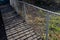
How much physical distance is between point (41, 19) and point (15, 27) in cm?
125

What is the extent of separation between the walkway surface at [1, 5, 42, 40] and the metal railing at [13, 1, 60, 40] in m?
0.24

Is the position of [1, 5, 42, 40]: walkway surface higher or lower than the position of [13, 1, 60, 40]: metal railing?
lower

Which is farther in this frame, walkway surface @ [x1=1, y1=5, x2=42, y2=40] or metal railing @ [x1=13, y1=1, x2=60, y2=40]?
walkway surface @ [x1=1, y1=5, x2=42, y2=40]

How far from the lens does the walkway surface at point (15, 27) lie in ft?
19.7

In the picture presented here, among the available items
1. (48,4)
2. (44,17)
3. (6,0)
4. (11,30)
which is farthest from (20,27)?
(48,4)

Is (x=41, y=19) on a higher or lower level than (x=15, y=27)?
higher

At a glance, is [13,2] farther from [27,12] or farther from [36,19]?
[36,19]

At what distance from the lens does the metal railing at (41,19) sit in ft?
17.7

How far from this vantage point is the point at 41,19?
603cm

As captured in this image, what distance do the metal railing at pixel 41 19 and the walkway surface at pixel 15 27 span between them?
0.24 m

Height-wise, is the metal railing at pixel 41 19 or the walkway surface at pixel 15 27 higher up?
the metal railing at pixel 41 19

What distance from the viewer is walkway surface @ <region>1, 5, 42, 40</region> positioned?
236 inches

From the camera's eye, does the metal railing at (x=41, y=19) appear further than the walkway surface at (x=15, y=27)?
No

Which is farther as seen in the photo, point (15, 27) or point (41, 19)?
point (15, 27)
